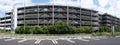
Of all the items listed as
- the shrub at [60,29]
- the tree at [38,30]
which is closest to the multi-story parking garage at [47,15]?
the tree at [38,30]

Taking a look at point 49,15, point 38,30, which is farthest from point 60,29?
point 49,15

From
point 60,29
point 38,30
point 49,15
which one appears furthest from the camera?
point 49,15

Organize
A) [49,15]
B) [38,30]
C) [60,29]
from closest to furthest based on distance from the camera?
[60,29]
[38,30]
[49,15]

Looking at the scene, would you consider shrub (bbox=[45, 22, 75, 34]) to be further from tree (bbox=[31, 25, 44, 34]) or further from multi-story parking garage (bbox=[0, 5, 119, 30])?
multi-story parking garage (bbox=[0, 5, 119, 30])

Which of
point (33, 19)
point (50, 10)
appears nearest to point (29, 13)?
point (33, 19)

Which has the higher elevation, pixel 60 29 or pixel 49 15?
pixel 49 15

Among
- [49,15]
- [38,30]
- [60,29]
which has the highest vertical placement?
[49,15]

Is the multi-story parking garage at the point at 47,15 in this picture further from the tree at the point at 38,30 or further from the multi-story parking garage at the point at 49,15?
the tree at the point at 38,30

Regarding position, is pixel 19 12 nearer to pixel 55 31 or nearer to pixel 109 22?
pixel 55 31

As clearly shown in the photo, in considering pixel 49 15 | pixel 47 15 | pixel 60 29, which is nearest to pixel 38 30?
pixel 60 29

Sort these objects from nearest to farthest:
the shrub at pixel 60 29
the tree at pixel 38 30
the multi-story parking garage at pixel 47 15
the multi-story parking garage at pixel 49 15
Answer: the shrub at pixel 60 29, the tree at pixel 38 30, the multi-story parking garage at pixel 47 15, the multi-story parking garage at pixel 49 15

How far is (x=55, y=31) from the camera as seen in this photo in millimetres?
74250

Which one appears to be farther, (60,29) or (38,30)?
(38,30)

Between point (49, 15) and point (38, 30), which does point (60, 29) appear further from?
point (49, 15)
